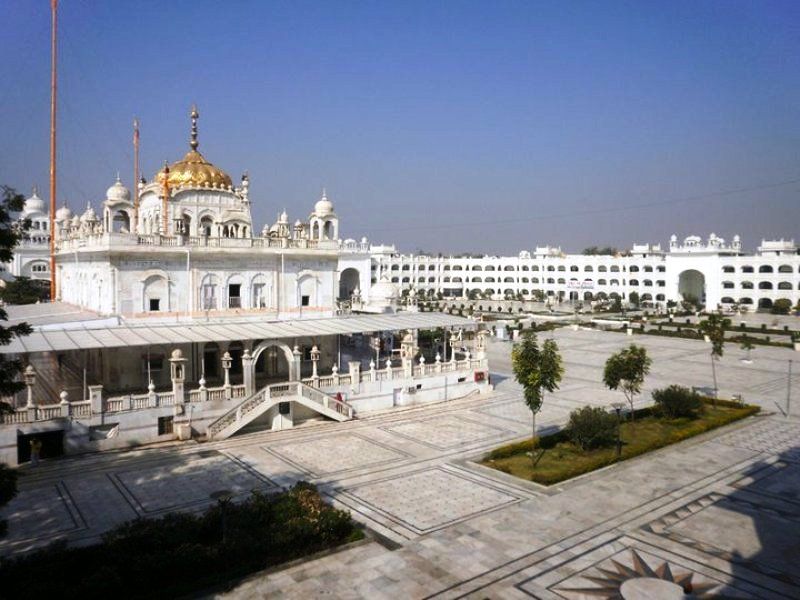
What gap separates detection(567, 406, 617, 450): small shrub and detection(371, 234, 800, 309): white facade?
229ft

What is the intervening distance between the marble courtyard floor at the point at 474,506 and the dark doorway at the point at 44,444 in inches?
29.4

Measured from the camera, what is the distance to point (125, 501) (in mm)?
15625

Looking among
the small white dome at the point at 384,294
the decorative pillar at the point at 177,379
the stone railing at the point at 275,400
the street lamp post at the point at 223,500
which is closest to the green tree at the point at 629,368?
the stone railing at the point at 275,400

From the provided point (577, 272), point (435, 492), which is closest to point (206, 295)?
point (435, 492)

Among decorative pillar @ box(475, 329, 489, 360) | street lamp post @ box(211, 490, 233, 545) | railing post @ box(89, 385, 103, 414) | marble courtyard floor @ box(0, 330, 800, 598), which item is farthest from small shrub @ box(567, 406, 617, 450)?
railing post @ box(89, 385, 103, 414)

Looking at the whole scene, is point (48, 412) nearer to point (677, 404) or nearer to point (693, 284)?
point (677, 404)

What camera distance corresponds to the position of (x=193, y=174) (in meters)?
32.1

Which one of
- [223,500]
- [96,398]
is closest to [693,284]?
[96,398]

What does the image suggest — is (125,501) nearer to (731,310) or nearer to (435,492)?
(435,492)

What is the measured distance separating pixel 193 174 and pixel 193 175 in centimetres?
7

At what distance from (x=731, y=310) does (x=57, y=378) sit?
7883cm

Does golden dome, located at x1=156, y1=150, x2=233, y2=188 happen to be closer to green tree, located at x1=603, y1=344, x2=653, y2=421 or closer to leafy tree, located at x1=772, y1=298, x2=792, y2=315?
green tree, located at x1=603, y1=344, x2=653, y2=421

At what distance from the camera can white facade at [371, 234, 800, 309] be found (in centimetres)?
8388

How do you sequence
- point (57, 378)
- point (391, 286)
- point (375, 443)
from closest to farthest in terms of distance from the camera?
point (375, 443), point (57, 378), point (391, 286)
